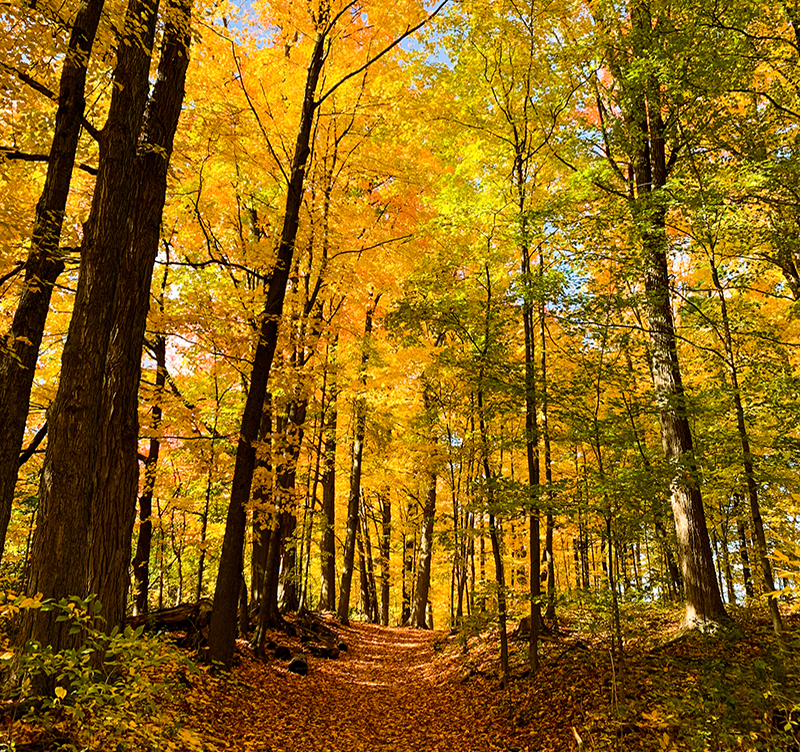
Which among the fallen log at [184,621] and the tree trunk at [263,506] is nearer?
the fallen log at [184,621]

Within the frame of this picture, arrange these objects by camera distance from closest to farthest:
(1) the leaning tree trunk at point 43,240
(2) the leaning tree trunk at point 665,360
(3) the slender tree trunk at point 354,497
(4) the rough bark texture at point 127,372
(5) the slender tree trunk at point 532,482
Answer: (1) the leaning tree trunk at point 43,240 → (4) the rough bark texture at point 127,372 → (2) the leaning tree trunk at point 665,360 → (5) the slender tree trunk at point 532,482 → (3) the slender tree trunk at point 354,497

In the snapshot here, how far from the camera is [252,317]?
8430 millimetres

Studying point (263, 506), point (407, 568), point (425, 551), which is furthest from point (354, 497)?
point (407, 568)

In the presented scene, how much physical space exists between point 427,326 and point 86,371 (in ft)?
18.2

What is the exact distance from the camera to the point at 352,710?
7855mm

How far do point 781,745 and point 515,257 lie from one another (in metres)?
7.84

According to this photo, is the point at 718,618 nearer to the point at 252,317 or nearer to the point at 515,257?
the point at 515,257

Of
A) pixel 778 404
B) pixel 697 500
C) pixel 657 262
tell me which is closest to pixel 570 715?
pixel 697 500

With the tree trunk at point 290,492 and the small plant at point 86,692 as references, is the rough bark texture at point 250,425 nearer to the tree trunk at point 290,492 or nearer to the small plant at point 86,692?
the tree trunk at point 290,492

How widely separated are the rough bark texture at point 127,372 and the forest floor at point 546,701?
1833 millimetres

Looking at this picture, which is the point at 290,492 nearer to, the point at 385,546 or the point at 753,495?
the point at 753,495

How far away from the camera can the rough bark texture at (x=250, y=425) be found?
280 inches

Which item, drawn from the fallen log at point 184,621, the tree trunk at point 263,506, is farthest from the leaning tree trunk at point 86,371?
the fallen log at point 184,621

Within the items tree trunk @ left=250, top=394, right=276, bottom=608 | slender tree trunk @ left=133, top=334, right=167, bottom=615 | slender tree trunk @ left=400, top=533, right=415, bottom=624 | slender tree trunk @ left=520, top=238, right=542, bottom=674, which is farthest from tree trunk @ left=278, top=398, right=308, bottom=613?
slender tree trunk @ left=400, top=533, right=415, bottom=624
